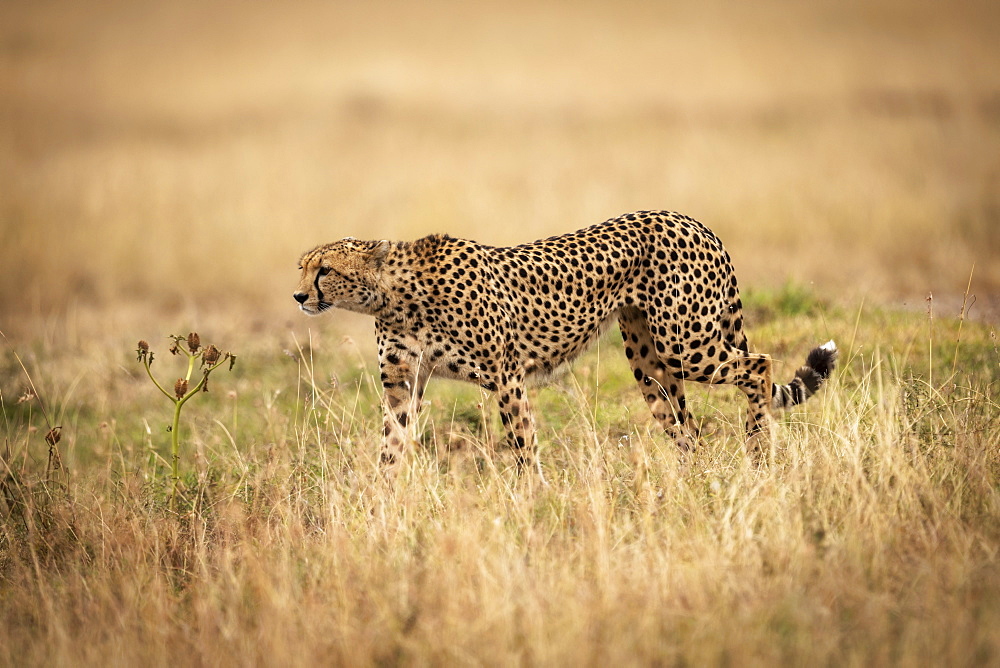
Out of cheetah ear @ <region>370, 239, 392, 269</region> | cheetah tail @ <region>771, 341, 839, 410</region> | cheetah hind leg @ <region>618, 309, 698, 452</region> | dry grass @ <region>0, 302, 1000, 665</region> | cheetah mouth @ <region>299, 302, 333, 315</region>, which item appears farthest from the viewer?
cheetah hind leg @ <region>618, 309, 698, 452</region>

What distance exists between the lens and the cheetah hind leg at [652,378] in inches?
184

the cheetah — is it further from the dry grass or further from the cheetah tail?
the dry grass

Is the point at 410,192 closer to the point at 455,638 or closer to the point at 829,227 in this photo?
the point at 829,227

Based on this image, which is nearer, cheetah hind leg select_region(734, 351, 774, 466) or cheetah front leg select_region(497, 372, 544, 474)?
cheetah front leg select_region(497, 372, 544, 474)

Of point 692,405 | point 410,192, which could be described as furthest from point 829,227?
point 692,405

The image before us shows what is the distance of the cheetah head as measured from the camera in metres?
4.21

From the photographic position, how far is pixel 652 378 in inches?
183

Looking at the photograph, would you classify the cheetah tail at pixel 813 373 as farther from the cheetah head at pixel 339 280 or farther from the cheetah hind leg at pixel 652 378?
the cheetah head at pixel 339 280

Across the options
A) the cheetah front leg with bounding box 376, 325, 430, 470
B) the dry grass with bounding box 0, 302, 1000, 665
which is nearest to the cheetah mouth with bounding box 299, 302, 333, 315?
the cheetah front leg with bounding box 376, 325, 430, 470

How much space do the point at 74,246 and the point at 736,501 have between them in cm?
967

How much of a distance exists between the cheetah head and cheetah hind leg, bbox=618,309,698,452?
3.72 feet

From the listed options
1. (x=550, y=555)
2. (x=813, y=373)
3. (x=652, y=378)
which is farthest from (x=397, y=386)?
(x=813, y=373)

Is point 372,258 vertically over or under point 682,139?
under

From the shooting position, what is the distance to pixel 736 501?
371 centimetres
